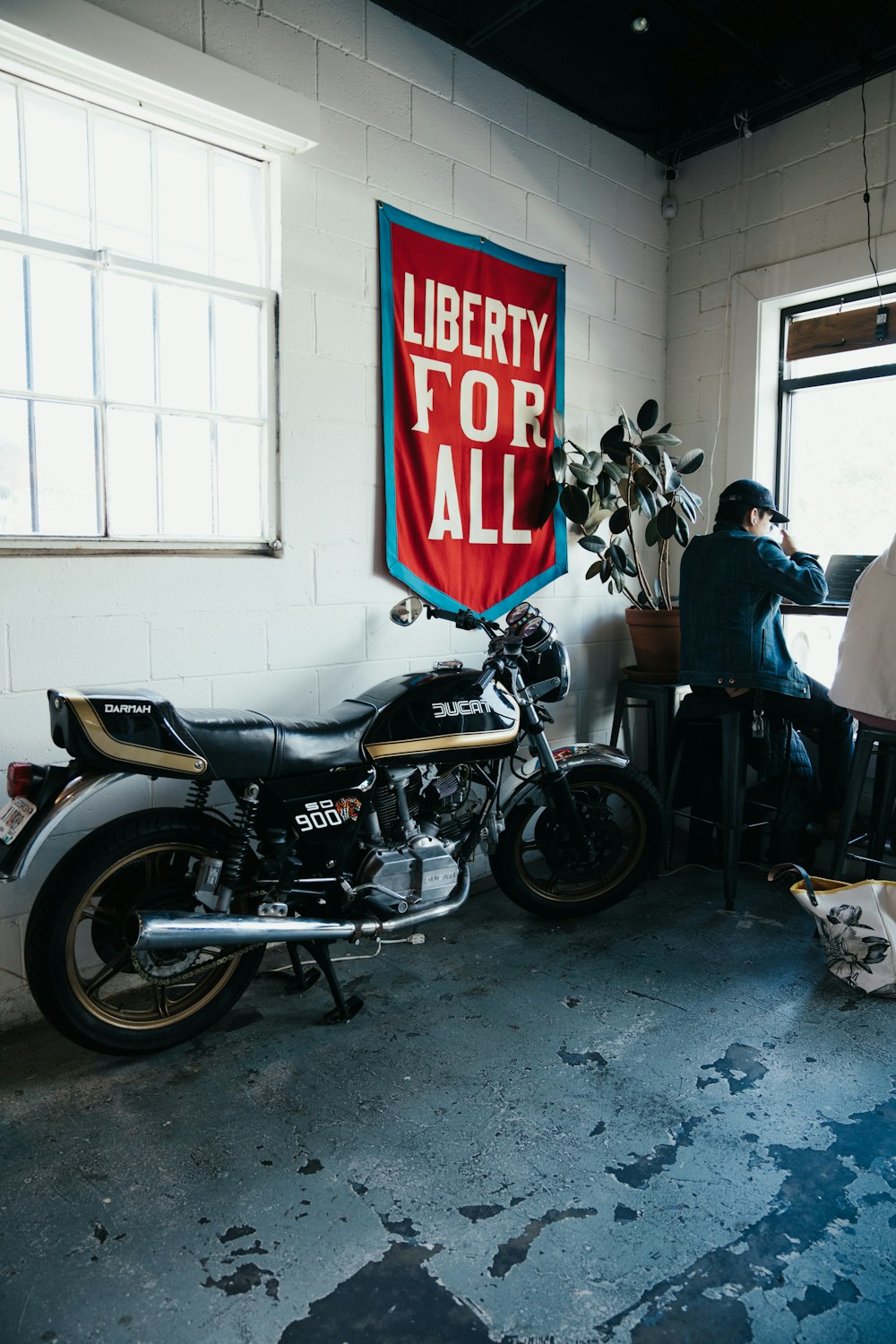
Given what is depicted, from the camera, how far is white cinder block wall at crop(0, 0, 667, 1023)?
95.7 inches

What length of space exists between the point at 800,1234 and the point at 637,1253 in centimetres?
31

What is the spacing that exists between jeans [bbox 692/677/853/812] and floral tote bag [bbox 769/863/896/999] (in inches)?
30.2

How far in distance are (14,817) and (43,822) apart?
Answer: 8 cm

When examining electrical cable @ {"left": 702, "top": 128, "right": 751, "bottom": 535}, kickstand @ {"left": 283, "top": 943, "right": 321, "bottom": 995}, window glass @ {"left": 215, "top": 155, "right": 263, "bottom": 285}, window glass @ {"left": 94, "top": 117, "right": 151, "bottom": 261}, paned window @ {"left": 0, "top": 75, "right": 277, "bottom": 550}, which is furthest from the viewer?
electrical cable @ {"left": 702, "top": 128, "right": 751, "bottom": 535}

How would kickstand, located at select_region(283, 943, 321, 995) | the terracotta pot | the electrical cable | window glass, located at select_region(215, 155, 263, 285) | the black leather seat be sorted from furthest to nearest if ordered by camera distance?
1. the electrical cable
2. the terracotta pot
3. window glass, located at select_region(215, 155, 263, 285)
4. kickstand, located at select_region(283, 943, 321, 995)
5. the black leather seat

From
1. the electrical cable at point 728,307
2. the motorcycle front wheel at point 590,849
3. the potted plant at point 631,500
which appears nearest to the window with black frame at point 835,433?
the electrical cable at point 728,307

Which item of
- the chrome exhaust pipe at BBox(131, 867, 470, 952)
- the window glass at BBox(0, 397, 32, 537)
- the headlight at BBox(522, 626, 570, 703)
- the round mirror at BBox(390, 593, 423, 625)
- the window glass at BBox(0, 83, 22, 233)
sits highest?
the window glass at BBox(0, 83, 22, 233)

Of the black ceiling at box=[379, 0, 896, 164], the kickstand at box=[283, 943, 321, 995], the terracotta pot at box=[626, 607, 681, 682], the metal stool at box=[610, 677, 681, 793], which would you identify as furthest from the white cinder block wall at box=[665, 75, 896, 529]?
the kickstand at box=[283, 943, 321, 995]

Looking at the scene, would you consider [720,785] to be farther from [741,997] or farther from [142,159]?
[142,159]

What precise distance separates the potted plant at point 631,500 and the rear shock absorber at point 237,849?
1856mm

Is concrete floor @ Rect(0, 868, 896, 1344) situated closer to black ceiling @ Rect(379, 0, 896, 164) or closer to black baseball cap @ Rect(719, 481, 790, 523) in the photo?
black baseball cap @ Rect(719, 481, 790, 523)

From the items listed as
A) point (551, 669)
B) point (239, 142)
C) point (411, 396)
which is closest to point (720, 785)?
point (551, 669)

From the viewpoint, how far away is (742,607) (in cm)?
325

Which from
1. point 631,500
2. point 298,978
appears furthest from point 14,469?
point 631,500
